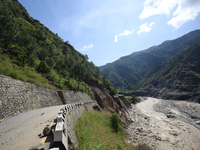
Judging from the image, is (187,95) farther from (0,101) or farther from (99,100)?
(0,101)

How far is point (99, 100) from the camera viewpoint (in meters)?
45.1

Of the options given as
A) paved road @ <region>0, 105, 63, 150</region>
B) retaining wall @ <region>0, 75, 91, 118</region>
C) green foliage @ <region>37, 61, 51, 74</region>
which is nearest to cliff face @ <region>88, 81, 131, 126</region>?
green foliage @ <region>37, 61, 51, 74</region>

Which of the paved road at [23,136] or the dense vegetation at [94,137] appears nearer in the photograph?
the paved road at [23,136]

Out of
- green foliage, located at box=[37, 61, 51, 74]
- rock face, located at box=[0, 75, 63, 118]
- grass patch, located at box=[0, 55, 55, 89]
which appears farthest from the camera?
green foliage, located at box=[37, 61, 51, 74]

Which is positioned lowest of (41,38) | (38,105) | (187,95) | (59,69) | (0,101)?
(187,95)

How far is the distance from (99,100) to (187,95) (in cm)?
8455

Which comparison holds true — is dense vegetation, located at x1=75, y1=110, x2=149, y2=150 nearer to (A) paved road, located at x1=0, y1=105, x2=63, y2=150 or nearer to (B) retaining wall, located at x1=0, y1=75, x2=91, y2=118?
(A) paved road, located at x1=0, y1=105, x2=63, y2=150

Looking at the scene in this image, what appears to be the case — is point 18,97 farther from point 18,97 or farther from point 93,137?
point 93,137

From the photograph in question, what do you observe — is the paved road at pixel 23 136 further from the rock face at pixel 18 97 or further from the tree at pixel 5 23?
the tree at pixel 5 23

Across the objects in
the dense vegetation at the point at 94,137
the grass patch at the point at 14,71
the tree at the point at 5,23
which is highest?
the tree at the point at 5,23

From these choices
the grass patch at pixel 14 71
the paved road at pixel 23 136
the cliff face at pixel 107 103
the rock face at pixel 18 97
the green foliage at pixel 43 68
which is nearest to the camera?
the paved road at pixel 23 136

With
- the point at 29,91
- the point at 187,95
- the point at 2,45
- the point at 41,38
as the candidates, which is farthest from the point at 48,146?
the point at 187,95

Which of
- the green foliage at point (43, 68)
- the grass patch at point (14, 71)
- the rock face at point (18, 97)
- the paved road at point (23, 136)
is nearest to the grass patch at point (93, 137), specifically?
the paved road at point (23, 136)

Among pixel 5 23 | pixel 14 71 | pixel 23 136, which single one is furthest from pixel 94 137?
pixel 5 23
